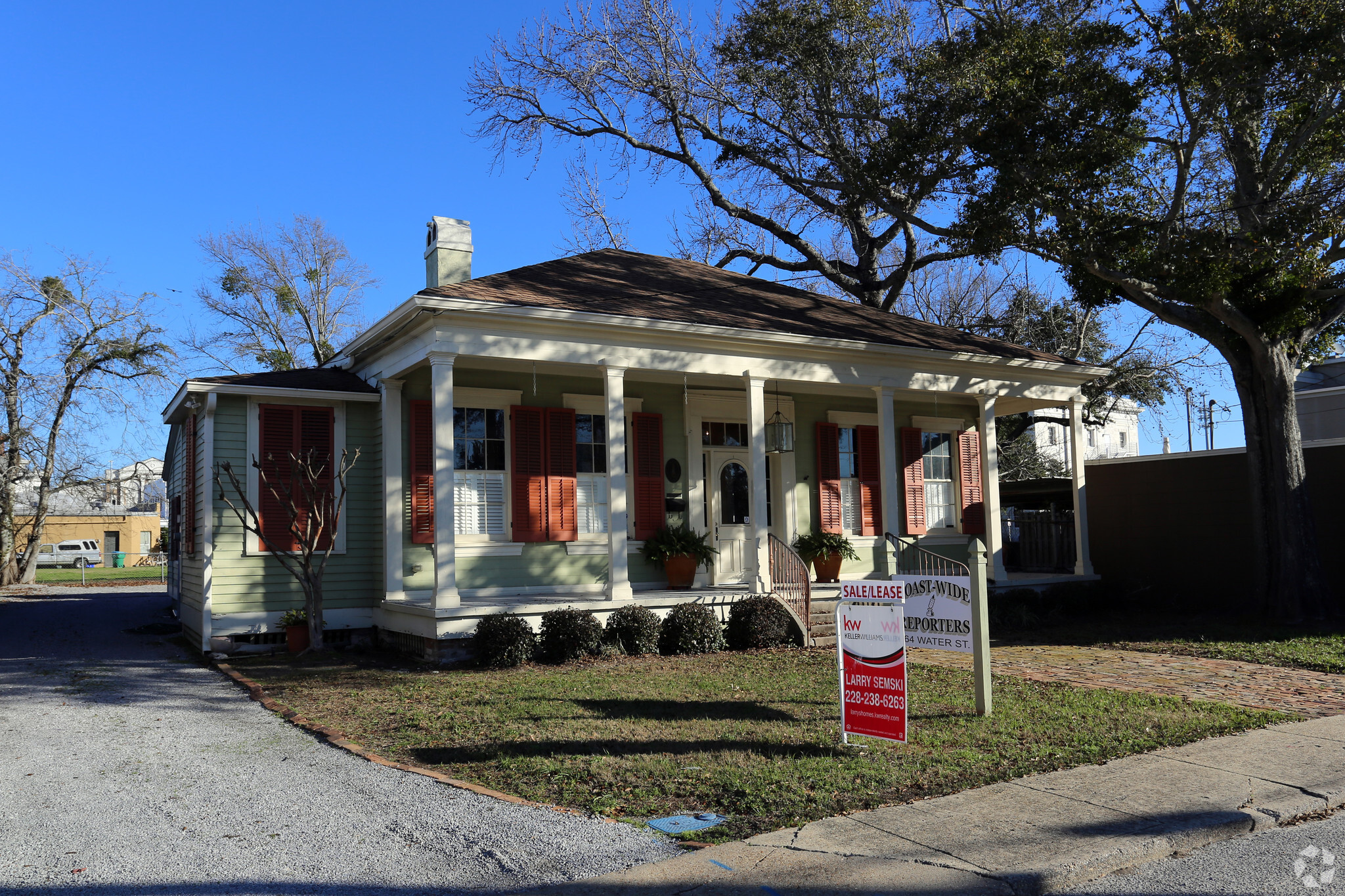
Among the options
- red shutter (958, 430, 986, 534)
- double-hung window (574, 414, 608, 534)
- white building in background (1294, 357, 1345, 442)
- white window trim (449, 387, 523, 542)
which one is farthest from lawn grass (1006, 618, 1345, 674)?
white building in background (1294, 357, 1345, 442)

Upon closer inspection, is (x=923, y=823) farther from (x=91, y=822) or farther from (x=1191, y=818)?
(x=91, y=822)

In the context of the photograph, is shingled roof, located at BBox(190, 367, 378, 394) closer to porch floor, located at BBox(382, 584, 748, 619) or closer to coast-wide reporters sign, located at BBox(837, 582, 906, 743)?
porch floor, located at BBox(382, 584, 748, 619)

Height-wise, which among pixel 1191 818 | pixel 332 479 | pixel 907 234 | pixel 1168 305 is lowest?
pixel 1191 818

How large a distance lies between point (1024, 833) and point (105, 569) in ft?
173

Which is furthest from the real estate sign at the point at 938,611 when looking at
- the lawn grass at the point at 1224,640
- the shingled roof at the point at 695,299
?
the shingled roof at the point at 695,299

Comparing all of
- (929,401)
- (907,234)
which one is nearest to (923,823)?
(929,401)

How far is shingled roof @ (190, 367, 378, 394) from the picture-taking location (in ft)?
40.9

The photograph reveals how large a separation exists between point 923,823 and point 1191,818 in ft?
4.80

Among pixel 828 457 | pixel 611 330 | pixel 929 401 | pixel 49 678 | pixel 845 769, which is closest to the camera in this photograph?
pixel 845 769

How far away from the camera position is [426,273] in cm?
1453

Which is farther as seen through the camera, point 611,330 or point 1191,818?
point 611,330

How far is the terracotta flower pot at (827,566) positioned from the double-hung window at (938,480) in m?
3.13

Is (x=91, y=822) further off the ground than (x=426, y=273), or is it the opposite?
(x=426, y=273)

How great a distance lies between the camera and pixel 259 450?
41.0ft
